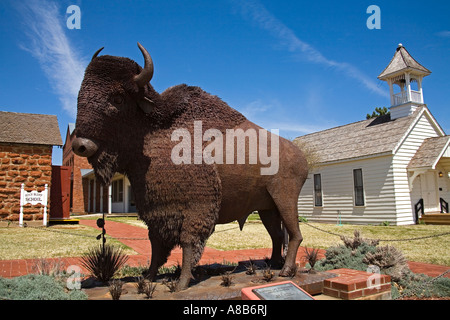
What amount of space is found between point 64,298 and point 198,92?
2.66 metres

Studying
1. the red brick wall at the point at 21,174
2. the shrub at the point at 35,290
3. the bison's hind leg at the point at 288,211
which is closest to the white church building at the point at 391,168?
the bison's hind leg at the point at 288,211

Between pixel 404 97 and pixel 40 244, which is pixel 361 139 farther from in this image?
pixel 40 244

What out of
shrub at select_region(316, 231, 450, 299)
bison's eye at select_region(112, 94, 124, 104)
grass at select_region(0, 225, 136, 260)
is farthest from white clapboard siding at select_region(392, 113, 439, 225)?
bison's eye at select_region(112, 94, 124, 104)

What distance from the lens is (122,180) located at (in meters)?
24.9

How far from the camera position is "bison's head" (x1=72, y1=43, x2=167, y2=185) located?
3.39 m

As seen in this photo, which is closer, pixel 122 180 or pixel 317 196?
pixel 317 196

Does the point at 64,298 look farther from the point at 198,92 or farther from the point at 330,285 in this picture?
the point at 330,285

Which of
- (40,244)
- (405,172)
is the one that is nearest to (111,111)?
(40,244)

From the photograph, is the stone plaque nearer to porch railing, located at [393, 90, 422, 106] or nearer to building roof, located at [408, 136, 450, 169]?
building roof, located at [408, 136, 450, 169]

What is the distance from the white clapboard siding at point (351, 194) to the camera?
52.1 feet

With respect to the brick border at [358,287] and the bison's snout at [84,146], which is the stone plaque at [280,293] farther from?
the bison's snout at [84,146]

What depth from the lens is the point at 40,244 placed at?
28.8 ft

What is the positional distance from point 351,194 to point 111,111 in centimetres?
1635
